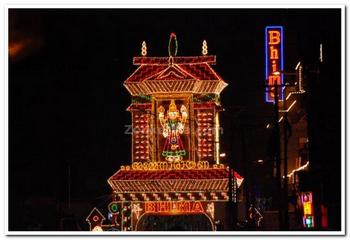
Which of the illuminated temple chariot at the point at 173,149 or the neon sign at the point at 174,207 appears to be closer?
the illuminated temple chariot at the point at 173,149

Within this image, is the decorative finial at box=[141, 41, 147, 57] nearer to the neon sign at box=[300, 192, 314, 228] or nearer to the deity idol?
the deity idol

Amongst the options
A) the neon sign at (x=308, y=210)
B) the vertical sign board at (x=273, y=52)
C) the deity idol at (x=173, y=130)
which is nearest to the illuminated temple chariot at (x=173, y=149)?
the deity idol at (x=173, y=130)

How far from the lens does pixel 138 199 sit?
62094 millimetres

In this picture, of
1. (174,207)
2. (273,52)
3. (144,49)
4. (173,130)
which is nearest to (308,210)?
(273,52)

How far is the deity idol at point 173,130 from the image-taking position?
61.4 meters

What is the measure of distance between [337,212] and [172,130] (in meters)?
21.7

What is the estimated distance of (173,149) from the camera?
62.2m

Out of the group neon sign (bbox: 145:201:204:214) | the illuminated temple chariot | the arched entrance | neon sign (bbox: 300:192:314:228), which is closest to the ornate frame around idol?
the illuminated temple chariot

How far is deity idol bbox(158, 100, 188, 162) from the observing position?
61.4 metres

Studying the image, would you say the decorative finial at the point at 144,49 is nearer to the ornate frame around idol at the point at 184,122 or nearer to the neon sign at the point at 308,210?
the ornate frame around idol at the point at 184,122

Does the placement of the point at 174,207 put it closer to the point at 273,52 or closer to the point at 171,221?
the point at 171,221

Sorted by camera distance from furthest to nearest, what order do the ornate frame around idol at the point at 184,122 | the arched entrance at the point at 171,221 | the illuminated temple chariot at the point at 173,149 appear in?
1. the arched entrance at the point at 171,221
2. the ornate frame around idol at the point at 184,122
3. the illuminated temple chariot at the point at 173,149
